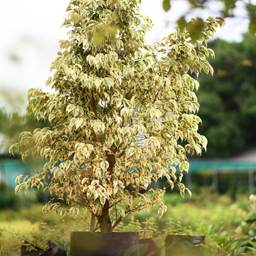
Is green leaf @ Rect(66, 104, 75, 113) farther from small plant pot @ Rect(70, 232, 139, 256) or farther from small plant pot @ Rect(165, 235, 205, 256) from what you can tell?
small plant pot @ Rect(165, 235, 205, 256)

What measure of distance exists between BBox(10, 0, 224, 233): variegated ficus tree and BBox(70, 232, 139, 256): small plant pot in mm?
191

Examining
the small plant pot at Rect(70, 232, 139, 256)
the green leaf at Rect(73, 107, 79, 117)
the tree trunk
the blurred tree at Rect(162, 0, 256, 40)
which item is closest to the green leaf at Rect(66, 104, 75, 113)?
the green leaf at Rect(73, 107, 79, 117)

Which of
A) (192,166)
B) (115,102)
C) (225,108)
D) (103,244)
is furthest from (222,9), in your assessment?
(225,108)

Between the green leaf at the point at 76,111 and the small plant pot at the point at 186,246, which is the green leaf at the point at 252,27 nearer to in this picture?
the green leaf at the point at 76,111

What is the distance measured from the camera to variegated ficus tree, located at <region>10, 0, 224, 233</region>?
10.1ft

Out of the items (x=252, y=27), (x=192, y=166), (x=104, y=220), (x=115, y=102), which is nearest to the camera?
(x=252, y=27)

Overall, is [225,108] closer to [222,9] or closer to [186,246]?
[186,246]

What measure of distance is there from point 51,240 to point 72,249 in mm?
652

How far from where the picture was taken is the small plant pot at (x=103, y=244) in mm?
3148

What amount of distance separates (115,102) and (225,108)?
16.6 metres

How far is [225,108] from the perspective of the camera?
730 inches

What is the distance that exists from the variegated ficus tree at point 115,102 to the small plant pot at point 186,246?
441 mm

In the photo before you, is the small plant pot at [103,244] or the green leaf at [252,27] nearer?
the green leaf at [252,27]

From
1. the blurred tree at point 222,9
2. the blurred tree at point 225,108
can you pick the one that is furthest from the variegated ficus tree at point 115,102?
the blurred tree at point 225,108
